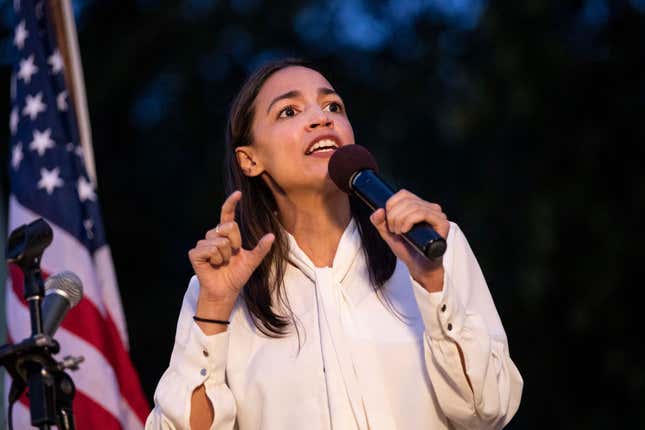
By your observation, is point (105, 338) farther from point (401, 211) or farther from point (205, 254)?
point (401, 211)

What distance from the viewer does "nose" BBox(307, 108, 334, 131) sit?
3936 millimetres

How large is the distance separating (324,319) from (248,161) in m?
0.78

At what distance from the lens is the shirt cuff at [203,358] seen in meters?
3.59

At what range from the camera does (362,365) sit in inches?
143

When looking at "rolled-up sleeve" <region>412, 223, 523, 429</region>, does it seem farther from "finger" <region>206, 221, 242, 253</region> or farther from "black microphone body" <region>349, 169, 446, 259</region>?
"finger" <region>206, 221, 242, 253</region>

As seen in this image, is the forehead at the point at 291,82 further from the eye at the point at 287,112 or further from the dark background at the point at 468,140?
the dark background at the point at 468,140

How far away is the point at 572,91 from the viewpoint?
31.7 ft

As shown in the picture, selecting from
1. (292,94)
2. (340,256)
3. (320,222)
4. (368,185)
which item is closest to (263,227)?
(320,222)

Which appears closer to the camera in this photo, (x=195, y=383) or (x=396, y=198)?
(x=396, y=198)

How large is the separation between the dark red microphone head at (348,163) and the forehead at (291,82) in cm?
58

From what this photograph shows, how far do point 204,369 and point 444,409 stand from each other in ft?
2.49

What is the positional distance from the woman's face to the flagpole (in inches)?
50.0

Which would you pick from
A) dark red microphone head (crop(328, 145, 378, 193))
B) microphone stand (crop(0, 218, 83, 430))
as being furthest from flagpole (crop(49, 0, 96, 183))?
microphone stand (crop(0, 218, 83, 430))

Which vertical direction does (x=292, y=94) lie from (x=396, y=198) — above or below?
above
